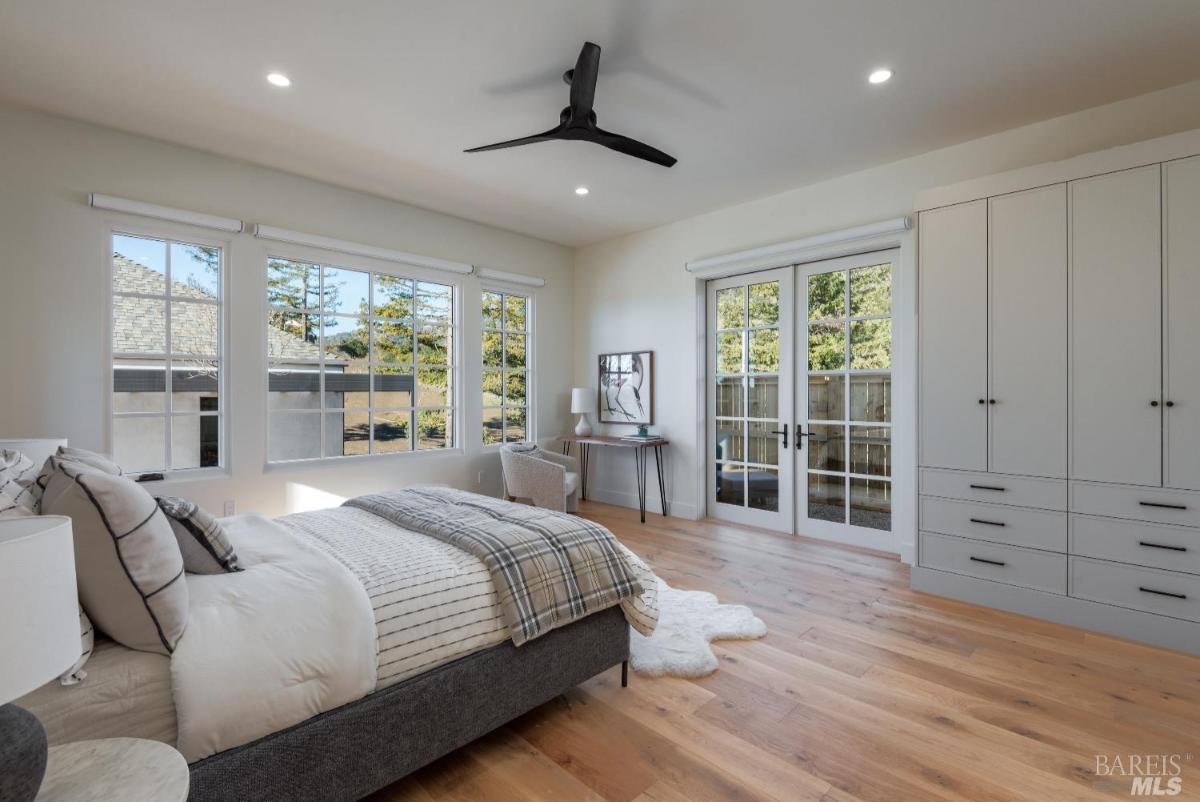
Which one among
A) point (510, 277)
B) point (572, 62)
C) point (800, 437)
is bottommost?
point (800, 437)

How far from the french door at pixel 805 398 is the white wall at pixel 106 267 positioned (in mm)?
2355

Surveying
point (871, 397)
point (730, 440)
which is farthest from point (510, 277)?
point (871, 397)

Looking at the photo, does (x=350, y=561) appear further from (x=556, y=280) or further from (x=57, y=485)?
(x=556, y=280)

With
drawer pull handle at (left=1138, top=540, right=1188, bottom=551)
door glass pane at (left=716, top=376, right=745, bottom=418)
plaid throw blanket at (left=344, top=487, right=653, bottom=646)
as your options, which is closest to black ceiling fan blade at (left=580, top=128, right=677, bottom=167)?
plaid throw blanket at (left=344, top=487, right=653, bottom=646)

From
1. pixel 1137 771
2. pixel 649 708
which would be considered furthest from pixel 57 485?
pixel 1137 771

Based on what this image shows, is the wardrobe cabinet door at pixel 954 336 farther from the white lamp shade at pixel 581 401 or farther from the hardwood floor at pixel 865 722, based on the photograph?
the white lamp shade at pixel 581 401

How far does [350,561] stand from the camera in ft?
5.99

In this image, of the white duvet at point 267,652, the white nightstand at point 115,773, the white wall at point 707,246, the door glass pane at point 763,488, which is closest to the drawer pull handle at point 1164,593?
the white wall at point 707,246

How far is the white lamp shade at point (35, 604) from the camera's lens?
0.68 m

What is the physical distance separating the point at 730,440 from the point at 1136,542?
2.72 meters

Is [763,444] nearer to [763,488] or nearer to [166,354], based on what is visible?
[763,488]

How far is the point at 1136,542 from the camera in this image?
2.63 meters

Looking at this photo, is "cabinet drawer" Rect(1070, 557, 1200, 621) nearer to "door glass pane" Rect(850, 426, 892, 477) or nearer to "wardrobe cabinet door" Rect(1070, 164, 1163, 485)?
"wardrobe cabinet door" Rect(1070, 164, 1163, 485)

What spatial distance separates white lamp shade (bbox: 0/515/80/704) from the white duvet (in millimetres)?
549
